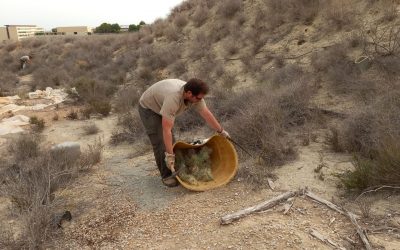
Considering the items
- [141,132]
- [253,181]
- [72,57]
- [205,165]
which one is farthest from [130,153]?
[72,57]

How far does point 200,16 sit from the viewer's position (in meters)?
14.9

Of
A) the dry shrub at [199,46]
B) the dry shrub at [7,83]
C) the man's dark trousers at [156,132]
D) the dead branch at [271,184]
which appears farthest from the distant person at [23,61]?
the dead branch at [271,184]

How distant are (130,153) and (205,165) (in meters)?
2.09

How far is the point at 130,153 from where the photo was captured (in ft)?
23.0

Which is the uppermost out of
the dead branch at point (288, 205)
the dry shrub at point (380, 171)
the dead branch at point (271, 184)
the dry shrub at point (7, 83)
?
the dry shrub at point (380, 171)

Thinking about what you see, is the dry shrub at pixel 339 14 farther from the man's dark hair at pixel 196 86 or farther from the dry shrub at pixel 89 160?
the dry shrub at pixel 89 160

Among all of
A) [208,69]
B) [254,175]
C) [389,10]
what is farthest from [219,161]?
[208,69]

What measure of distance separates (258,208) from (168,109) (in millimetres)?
1372

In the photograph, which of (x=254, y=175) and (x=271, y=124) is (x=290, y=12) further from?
(x=254, y=175)

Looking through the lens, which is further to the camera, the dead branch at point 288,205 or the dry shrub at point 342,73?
the dry shrub at point 342,73

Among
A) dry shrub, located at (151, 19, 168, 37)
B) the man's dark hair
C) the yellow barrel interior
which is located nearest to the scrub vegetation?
the yellow barrel interior

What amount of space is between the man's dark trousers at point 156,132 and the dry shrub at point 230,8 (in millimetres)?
8894

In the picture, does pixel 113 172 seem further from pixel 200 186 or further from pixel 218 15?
pixel 218 15

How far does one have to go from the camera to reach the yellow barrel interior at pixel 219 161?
496 cm
